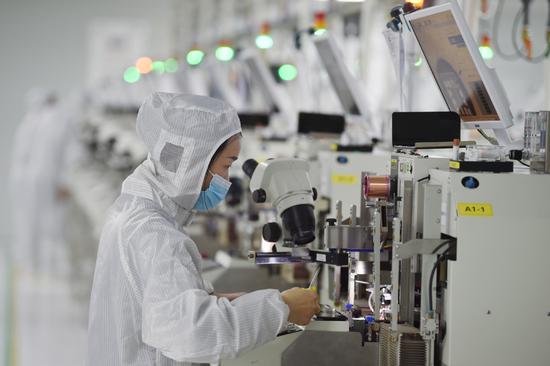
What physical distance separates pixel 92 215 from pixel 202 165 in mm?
5416

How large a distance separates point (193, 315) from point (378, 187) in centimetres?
77

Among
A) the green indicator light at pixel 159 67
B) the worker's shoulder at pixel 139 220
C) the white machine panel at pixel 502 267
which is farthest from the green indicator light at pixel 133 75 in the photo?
the white machine panel at pixel 502 267

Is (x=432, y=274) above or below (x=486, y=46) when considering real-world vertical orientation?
below

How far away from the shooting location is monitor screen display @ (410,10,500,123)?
2.55m

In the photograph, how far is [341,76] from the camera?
445 cm

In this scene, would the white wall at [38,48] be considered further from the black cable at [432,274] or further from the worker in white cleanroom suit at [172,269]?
the black cable at [432,274]

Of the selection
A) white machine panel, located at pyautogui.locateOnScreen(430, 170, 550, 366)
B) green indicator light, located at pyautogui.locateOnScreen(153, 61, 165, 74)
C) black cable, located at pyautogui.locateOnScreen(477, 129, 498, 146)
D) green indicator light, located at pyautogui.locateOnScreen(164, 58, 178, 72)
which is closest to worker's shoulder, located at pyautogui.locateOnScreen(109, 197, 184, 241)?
white machine panel, located at pyautogui.locateOnScreen(430, 170, 550, 366)

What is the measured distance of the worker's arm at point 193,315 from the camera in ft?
6.81

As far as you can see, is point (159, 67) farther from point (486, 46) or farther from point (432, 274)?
point (432, 274)

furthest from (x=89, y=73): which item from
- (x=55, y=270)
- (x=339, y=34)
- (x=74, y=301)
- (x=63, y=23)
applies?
(x=339, y=34)

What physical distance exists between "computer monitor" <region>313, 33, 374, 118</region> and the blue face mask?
205 cm

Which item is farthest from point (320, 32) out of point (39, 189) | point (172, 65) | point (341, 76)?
point (39, 189)

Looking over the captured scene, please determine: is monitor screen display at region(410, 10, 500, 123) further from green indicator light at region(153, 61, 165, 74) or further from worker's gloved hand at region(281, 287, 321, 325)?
green indicator light at region(153, 61, 165, 74)

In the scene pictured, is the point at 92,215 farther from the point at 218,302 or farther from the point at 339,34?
the point at 218,302
